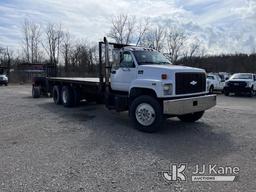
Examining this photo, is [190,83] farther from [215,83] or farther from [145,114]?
[215,83]

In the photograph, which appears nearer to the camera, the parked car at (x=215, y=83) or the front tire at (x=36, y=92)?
the front tire at (x=36, y=92)

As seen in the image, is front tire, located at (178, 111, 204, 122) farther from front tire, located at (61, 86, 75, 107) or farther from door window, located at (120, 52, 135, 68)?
front tire, located at (61, 86, 75, 107)

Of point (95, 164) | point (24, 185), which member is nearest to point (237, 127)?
point (95, 164)


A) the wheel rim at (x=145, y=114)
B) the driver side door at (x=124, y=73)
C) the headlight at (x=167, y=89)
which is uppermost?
the driver side door at (x=124, y=73)

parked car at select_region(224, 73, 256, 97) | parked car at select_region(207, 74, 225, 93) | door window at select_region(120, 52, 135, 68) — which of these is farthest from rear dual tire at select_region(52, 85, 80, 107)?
parked car at select_region(207, 74, 225, 93)

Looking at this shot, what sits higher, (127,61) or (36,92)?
(127,61)

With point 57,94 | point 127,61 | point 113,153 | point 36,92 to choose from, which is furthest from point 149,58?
point 36,92

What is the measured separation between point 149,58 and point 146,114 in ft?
6.52

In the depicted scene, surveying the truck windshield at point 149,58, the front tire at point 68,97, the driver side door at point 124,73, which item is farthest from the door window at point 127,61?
the front tire at point 68,97

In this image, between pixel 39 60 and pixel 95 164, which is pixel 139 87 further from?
pixel 39 60

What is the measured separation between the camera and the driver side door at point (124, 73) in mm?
8273

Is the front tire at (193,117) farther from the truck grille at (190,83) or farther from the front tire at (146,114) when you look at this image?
the front tire at (146,114)

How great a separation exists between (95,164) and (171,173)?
54.2 inches

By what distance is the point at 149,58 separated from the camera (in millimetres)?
8500
